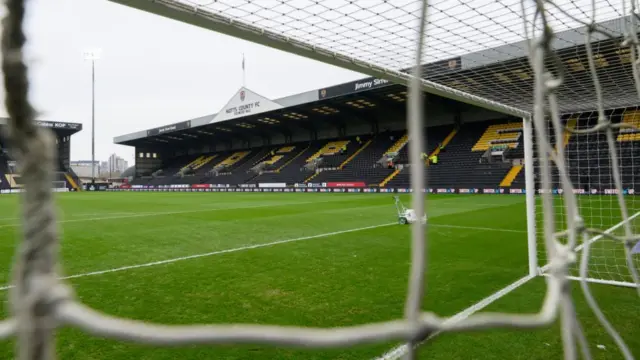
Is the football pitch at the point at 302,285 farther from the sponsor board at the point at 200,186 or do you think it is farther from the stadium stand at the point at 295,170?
the sponsor board at the point at 200,186

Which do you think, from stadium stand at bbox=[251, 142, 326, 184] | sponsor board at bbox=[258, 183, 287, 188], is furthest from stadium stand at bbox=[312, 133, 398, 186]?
sponsor board at bbox=[258, 183, 287, 188]

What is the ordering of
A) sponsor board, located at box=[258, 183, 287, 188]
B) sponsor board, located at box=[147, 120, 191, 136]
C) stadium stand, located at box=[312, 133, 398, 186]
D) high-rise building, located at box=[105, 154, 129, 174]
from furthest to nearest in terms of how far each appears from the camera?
high-rise building, located at box=[105, 154, 129, 174] < sponsor board, located at box=[147, 120, 191, 136] < sponsor board, located at box=[258, 183, 287, 188] < stadium stand, located at box=[312, 133, 398, 186]

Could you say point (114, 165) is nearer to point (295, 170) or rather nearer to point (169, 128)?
point (169, 128)

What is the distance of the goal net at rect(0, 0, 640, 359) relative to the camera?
477mm

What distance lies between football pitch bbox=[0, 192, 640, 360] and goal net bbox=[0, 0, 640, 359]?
244 mm

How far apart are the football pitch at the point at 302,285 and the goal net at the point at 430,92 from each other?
244 millimetres

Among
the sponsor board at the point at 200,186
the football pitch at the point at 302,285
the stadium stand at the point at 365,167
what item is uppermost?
the stadium stand at the point at 365,167

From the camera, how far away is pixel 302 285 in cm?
335

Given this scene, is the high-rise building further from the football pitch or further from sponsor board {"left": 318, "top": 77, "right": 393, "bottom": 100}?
the football pitch

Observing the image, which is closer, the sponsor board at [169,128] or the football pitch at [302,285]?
the football pitch at [302,285]

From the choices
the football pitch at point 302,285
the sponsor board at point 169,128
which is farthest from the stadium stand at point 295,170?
the football pitch at point 302,285

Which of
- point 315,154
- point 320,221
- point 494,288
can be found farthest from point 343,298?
point 315,154

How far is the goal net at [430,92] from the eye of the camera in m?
0.48

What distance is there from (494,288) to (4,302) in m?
3.78
